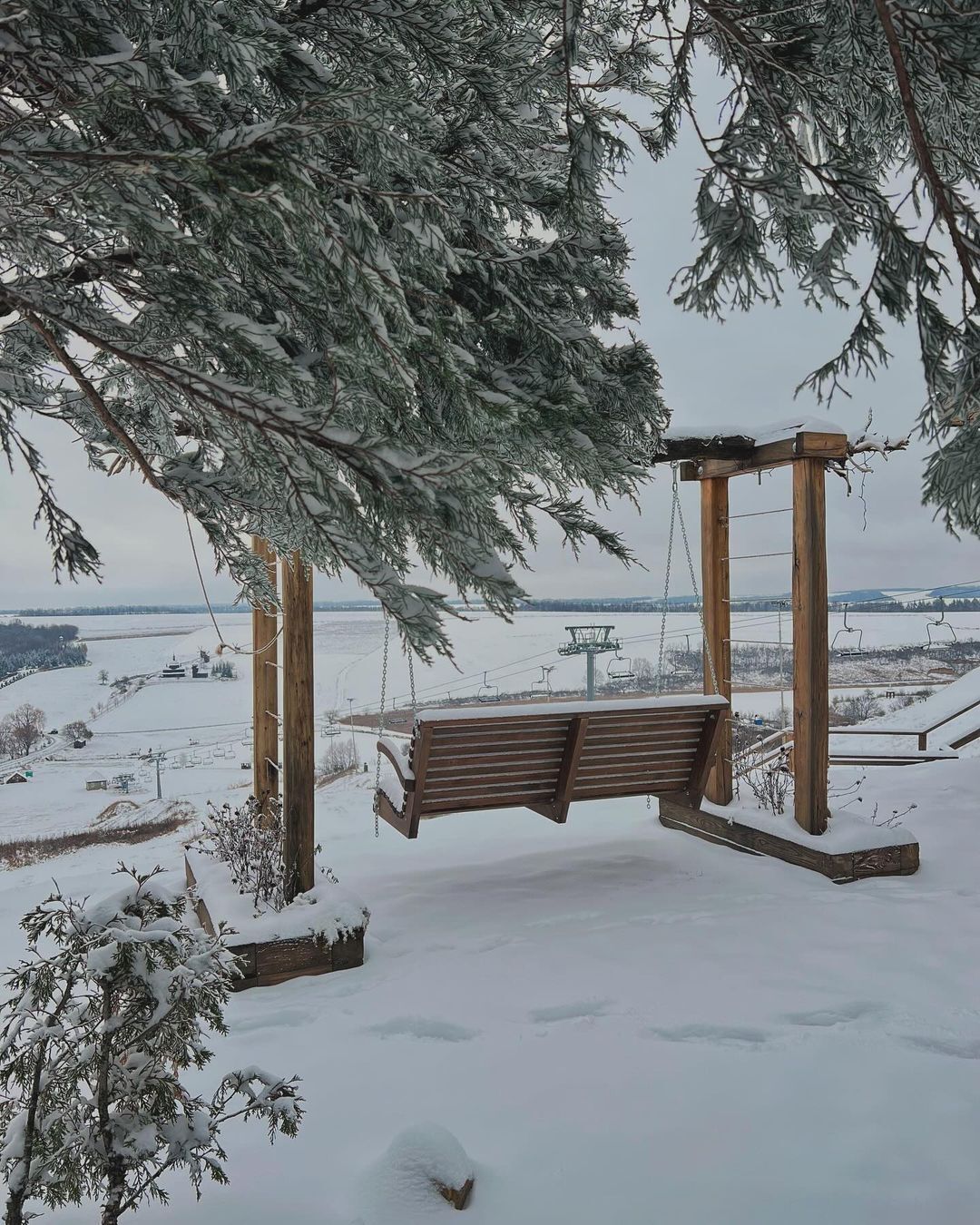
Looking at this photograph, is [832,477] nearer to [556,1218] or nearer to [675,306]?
[675,306]

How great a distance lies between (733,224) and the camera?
2.49 m

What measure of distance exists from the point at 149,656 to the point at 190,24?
1644cm

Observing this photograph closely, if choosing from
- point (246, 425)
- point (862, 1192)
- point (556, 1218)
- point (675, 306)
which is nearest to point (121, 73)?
point (246, 425)

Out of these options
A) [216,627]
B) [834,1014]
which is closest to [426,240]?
[216,627]

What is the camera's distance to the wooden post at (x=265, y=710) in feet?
15.2

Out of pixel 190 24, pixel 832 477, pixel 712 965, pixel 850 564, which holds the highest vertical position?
pixel 190 24

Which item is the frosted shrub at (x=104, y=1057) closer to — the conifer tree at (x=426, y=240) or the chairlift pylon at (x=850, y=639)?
the conifer tree at (x=426, y=240)

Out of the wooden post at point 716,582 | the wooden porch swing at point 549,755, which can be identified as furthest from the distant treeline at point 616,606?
the wooden porch swing at point 549,755

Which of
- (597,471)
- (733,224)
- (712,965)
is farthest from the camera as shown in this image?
(712,965)

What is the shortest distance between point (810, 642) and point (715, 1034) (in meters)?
2.52

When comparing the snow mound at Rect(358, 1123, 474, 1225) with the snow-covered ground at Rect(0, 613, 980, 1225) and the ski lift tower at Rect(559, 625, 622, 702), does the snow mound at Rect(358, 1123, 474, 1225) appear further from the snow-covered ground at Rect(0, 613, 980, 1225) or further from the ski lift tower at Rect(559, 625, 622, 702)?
the ski lift tower at Rect(559, 625, 622, 702)

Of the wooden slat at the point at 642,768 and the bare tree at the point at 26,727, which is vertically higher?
the wooden slat at the point at 642,768

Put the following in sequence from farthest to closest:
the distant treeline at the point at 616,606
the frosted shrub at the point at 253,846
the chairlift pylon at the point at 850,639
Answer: the chairlift pylon at the point at 850,639
the frosted shrub at the point at 253,846
the distant treeline at the point at 616,606

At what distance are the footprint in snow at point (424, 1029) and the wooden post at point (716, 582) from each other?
9.39 feet
